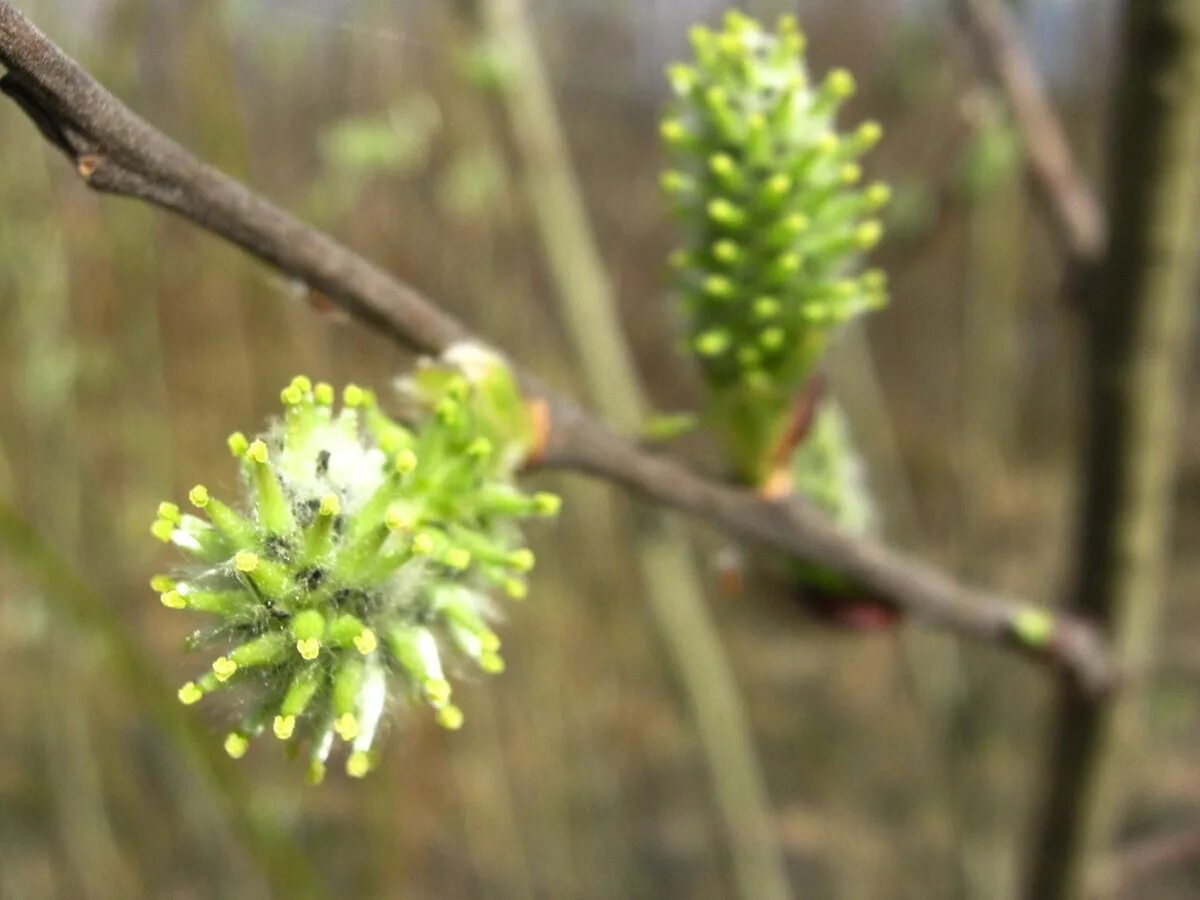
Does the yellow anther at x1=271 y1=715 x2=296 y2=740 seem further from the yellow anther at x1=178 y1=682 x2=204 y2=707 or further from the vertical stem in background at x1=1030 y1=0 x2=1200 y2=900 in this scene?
the vertical stem in background at x1=1030 y1=0 x2=1200 y2=900

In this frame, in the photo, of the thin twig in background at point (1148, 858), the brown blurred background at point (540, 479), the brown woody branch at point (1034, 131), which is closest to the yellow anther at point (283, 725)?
the brown blurred background at point (540, 479)

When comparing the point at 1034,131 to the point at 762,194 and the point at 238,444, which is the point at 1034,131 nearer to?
the point at 762,194

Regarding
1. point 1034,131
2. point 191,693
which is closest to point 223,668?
point 191,693

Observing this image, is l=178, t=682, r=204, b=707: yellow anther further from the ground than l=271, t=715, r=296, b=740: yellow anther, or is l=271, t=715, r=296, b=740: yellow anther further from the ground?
l=178, t=682, r=204, b=707: yellow anther

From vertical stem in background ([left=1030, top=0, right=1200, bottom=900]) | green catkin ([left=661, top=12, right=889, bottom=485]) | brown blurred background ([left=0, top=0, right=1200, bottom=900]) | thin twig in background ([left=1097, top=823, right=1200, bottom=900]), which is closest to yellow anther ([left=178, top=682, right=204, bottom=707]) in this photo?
brown blurred background ([left=0, top=0, right=1200, bottom=900])

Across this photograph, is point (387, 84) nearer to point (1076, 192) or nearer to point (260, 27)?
point (260, 27)

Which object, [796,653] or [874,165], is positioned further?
[796,653]

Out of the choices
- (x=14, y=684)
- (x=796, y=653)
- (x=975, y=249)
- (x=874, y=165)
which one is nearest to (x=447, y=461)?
(x=975, y=249)
